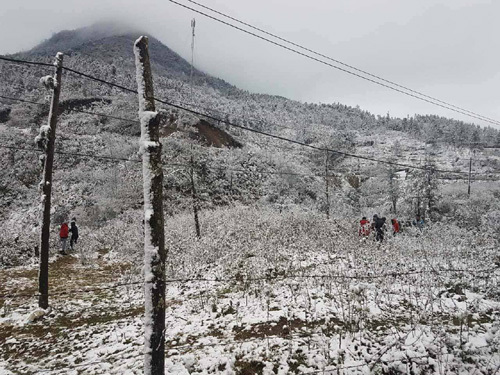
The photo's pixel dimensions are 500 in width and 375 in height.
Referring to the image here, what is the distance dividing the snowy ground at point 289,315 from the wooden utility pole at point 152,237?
4.41 feet

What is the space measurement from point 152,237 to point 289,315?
15.0 feet

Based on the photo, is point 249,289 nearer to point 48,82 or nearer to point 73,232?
point 48,82

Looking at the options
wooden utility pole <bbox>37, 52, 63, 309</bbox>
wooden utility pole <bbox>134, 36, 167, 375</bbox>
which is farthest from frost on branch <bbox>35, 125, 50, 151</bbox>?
wooden utility pole <bbox>134, 36, 167, 375</bbox>

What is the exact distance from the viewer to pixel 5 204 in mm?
32000

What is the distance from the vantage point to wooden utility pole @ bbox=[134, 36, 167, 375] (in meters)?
4.59

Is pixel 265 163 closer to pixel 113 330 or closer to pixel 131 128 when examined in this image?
pixel 131 128

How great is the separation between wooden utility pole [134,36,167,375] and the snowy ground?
4.41 ft

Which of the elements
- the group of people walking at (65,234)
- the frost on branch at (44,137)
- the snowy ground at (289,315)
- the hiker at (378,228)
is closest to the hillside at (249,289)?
the snowy ground at (289,315)

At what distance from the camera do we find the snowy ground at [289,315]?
570 centimetres

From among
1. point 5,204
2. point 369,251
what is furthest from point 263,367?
point 5,204

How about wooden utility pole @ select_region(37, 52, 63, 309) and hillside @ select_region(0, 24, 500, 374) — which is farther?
wooden utility pole @ select_region(37, 52, 63, 309)

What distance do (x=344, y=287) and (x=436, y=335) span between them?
9.44 feet

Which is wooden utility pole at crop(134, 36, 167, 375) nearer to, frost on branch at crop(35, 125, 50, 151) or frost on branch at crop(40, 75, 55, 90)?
frost on branch at crop(40, 75, 55, 90)

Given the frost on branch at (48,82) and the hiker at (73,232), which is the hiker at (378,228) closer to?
the frost on branch at (48,82)
